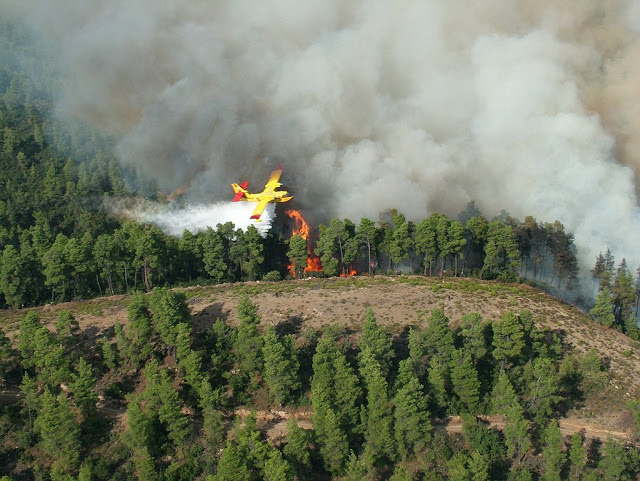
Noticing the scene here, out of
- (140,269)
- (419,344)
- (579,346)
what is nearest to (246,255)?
(140,269)

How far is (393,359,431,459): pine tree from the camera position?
161 feet

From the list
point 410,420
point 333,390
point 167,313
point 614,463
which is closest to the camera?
point 614,463

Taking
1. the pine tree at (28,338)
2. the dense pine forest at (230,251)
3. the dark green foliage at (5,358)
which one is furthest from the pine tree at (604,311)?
the dark green foliage at (5,358)

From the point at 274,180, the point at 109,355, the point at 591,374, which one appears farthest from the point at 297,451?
→ the point at 274,180

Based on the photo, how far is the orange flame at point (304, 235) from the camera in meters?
78.5

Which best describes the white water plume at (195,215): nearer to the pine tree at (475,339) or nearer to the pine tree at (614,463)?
the pine tree at (475,339)

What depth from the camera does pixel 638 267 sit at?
79.2m

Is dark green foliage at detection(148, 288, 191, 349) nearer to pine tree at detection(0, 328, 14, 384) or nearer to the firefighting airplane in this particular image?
pine tree at detection(0, 328, 14, 384)

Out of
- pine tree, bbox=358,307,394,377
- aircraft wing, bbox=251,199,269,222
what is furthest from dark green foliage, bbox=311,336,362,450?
aircraft wing, bbox=251,199,269,222

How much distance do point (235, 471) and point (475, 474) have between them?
1604 centimetres

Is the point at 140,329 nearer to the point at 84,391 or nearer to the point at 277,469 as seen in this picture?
the point at 84,391

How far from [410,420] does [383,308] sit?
17.2 meters

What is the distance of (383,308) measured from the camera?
2552 inches

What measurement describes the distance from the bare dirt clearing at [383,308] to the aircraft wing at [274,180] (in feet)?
74.5
